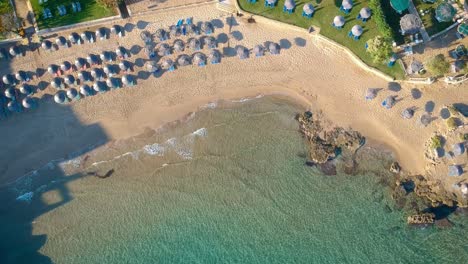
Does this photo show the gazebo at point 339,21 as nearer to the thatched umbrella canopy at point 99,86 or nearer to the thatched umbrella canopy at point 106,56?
the thatched umbrella canopy at point 106,56

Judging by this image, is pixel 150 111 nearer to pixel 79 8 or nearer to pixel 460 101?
pixel 79 8

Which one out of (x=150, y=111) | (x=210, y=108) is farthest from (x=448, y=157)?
(x=150, y=111)

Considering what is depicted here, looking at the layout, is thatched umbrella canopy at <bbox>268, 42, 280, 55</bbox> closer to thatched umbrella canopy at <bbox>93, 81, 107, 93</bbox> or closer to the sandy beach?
the sandy beach

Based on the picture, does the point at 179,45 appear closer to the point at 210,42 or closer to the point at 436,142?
the point at 210,42

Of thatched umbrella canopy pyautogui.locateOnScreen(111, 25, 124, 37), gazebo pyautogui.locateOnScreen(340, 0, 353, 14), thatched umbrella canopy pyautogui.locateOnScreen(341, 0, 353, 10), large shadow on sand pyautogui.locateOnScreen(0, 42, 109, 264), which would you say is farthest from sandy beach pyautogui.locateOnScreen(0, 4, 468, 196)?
thatched umbrella canopy pyautogui.locateOnScreen(341, 0, 353, 10)

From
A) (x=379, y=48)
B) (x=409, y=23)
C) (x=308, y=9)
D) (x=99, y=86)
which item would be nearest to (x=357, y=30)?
(x=379, y=48)
